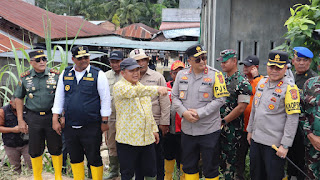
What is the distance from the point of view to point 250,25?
18.0ft

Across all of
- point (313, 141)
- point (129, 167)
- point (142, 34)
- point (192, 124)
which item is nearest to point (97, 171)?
point (129, 167)

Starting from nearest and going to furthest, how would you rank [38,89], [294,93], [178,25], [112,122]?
[294,93] < [38,89] < [112,122] < [178,25]

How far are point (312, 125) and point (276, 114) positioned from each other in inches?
16.8

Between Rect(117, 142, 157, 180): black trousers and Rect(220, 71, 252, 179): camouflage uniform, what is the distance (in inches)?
38.6

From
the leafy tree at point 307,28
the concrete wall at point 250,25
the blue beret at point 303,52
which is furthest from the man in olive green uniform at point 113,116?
the leafy tree at point 307,28

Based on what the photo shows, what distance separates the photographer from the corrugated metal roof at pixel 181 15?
27500 mm

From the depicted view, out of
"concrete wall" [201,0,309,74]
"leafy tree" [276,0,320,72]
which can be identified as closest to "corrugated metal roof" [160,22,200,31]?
"concrete wall" [201,0,309,74]

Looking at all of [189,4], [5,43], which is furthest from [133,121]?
[189,4]

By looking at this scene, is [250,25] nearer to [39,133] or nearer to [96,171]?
[96,171]

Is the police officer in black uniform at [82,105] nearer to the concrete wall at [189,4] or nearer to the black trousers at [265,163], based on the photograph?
the black trousers at [265,163]

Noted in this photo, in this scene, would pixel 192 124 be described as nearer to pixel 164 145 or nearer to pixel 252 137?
pixel 252 137

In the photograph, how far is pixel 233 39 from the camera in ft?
18.2

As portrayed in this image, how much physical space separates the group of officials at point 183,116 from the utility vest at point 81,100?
0.04 feet

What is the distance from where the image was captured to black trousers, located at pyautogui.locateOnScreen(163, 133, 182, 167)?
3.88m
